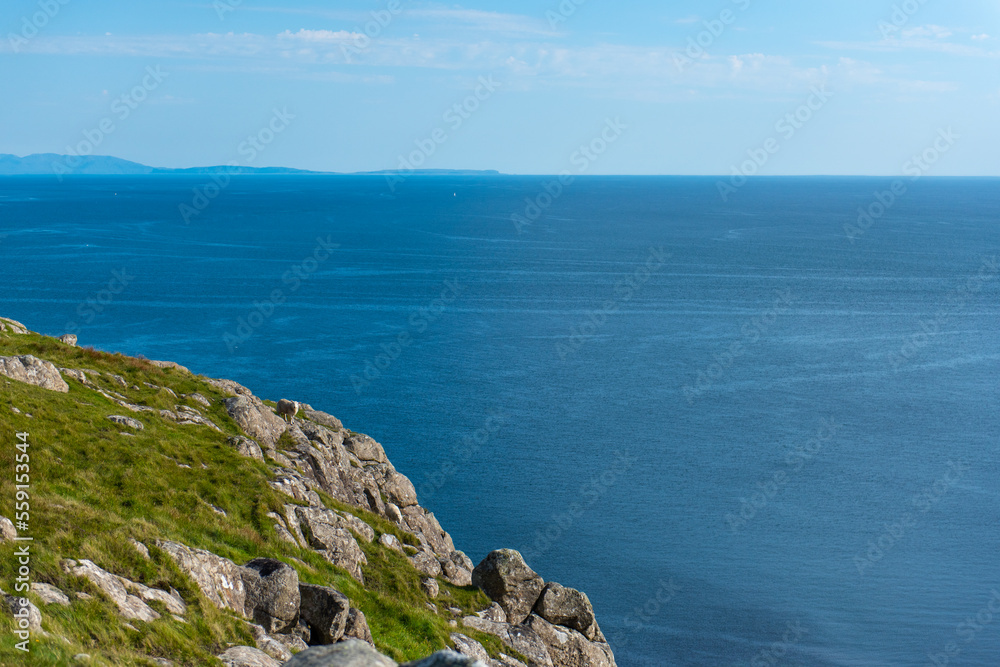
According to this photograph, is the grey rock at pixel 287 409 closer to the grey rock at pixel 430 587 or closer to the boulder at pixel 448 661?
the grey rock at pixel 430 587

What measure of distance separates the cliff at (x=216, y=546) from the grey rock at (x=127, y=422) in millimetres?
144

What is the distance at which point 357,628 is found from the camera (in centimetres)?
2252

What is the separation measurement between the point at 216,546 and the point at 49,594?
6.69m

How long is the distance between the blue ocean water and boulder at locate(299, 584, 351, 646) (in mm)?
39835

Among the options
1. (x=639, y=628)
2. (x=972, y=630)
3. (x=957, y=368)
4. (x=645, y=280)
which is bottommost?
(x=639, y=628)

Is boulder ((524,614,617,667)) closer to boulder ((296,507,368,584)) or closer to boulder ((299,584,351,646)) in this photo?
boulder ((296,507,368,584))

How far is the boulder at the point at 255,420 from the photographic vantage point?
36.3 m

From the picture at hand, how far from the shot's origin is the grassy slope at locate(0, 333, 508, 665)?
1688 centimetres

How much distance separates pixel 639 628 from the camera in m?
60.0

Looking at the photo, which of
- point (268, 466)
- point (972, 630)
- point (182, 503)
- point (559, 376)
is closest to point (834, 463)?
point (972, 630)

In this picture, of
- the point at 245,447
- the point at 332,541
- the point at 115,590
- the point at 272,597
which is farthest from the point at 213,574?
the point at 245,447

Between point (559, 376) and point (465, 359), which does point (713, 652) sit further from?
point (465, 359)

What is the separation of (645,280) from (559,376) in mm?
67725

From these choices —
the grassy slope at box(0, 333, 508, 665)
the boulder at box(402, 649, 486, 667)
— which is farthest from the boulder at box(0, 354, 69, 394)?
the boulder at box(402, 649, 486, 667)
